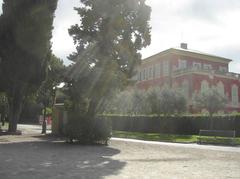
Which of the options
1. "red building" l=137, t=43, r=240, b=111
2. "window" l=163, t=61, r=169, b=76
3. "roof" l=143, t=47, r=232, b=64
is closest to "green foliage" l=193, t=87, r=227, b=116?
"red building" l=137, t=43, r=240, b=111

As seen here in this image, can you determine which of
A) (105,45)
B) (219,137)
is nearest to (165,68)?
(219,137)

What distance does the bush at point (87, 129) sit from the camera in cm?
2145

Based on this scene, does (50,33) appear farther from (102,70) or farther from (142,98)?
(142,98)

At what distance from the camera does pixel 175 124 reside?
43.4 meters

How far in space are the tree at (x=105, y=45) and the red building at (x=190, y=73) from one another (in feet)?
108

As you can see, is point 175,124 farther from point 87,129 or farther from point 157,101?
point 87,129

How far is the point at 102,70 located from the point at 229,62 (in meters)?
54.0

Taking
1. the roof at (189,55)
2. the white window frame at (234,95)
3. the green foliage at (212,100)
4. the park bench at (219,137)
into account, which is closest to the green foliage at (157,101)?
the green foliage at (212,100)

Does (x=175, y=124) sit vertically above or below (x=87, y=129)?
above

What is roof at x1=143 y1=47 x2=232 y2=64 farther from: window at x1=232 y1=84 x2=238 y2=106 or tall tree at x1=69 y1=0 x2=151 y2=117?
tall tree at x1=69 y1=0 x2=151 y2=117

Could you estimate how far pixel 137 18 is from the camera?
78.1 ft

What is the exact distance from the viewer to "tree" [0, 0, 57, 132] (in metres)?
27.8

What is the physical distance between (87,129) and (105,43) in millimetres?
5254

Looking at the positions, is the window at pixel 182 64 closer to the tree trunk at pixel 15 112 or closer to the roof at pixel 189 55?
the roof at pixel 189 55
